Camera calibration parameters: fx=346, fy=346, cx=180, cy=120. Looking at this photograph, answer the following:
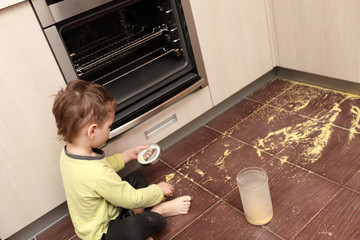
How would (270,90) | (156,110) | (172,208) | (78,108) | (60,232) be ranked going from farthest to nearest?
1. (270,90)
2. (156,110)
3. (60,232)
4. (172,208)
5. (78,108)

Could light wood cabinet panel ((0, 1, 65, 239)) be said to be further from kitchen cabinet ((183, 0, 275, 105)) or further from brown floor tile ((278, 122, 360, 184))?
brown floor tile ((278, 122, 360, 184))

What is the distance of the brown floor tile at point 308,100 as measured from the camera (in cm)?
170

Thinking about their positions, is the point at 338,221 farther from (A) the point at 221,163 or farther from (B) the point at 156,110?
(B) the point at 156,110

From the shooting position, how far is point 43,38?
4.00ft

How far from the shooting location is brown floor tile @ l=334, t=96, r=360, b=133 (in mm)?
1530

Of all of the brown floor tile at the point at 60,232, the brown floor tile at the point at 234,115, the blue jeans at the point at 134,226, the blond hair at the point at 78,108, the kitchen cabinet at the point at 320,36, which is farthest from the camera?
the brown floor tile at the point at 234,115

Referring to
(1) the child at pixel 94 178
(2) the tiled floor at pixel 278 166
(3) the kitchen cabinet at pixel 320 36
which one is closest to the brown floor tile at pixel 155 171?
(2) the tiled floor at pixel 278 166

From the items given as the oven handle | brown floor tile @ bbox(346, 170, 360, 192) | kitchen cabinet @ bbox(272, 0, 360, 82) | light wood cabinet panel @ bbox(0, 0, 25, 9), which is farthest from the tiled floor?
light wood cabinet panel @ bbox(0, 0, 25, 9)

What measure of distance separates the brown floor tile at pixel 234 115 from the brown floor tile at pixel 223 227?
21.6 inches

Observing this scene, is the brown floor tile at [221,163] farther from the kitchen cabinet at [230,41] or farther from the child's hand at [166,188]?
the kitchen cabinet at [230,41]

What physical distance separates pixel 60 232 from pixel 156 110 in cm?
65

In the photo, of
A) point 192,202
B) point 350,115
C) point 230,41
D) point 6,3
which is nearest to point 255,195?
point 192,202

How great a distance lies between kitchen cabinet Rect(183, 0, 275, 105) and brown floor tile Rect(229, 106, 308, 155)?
0.64 feet

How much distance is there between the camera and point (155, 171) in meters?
1.62
